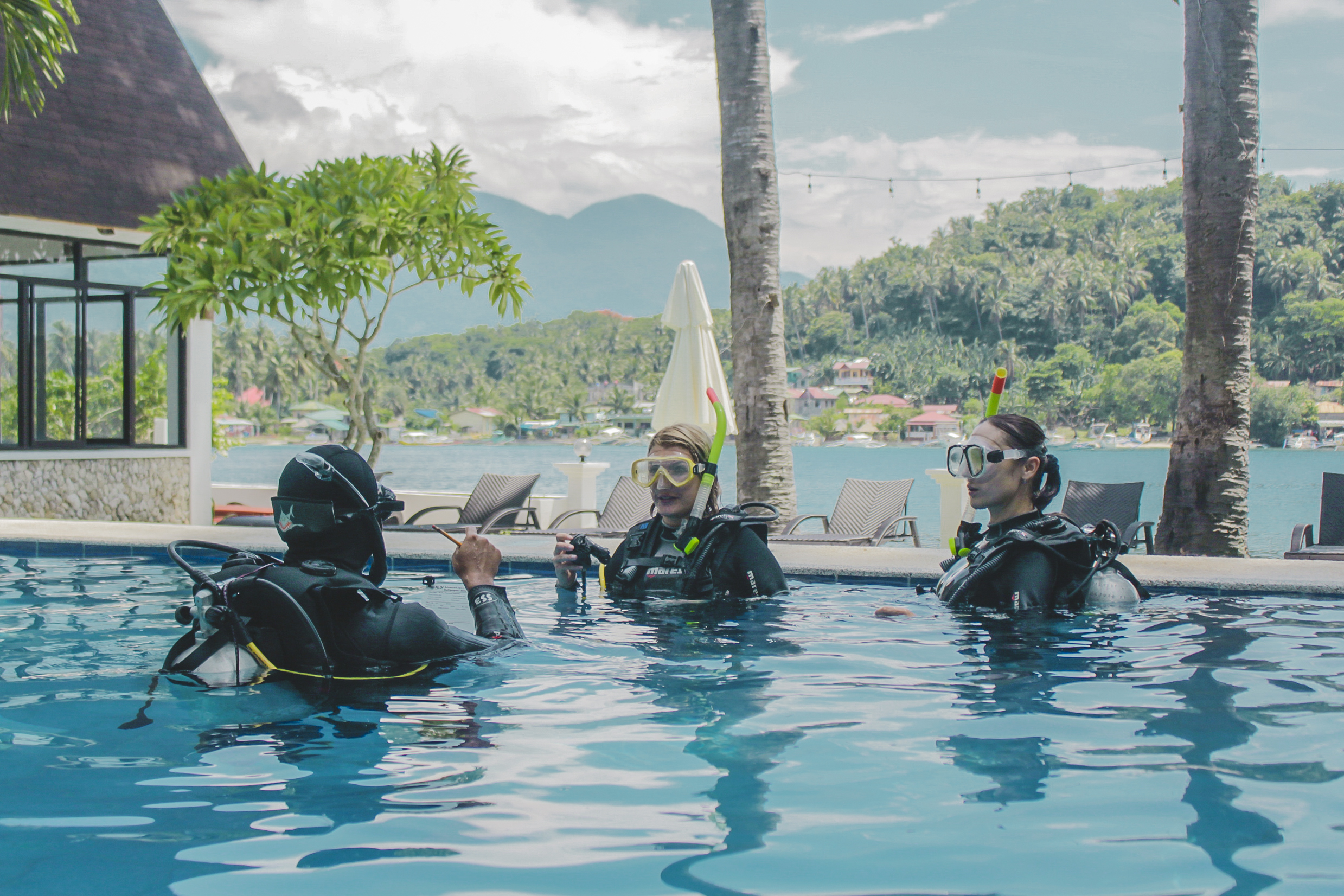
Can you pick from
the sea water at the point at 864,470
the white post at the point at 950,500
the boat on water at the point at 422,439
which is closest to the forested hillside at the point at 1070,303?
the sea water at the point at 864,470

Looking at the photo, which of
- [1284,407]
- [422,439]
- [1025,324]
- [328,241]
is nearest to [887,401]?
[1025,324]

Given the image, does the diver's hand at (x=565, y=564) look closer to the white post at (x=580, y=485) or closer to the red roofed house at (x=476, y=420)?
the white post at (x=580, y=485)

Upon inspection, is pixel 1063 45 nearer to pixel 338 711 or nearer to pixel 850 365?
pixel 850 365

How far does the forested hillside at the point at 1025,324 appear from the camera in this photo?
8106 centimetres

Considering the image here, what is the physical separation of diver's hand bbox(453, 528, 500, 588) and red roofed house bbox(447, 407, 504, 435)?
123 meters

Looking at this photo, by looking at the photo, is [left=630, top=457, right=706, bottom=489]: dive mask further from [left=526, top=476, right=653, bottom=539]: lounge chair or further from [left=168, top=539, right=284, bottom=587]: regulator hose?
[left=526, top=476, right=653, bottom=539]: lounge chair

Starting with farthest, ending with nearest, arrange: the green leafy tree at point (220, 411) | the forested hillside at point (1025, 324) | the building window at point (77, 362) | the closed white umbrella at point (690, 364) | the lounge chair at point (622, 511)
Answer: the forested hillside at point (1025, 324)
the green leafy tree at point (220, 411)
the building window at point (77, 362)
the closed white umbrella at point (690, 364)
the lounge chair at point (622, 511)

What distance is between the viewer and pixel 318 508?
11.1 ft

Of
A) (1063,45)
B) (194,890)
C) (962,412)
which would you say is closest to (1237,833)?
(194,890)

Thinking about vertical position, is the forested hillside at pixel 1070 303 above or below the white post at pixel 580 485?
above

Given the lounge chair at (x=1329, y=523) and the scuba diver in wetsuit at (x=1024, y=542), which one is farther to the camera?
the lounge chair at (x=1329, y=523)

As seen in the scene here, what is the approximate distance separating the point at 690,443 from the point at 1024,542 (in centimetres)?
146

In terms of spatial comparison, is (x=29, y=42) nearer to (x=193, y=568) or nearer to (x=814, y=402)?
(x=193, y=568)

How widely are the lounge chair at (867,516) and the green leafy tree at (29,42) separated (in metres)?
7.35
